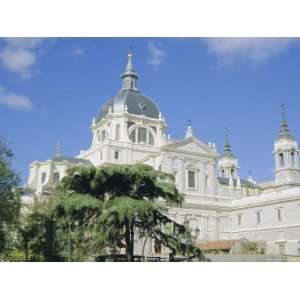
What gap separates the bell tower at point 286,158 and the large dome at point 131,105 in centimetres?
777

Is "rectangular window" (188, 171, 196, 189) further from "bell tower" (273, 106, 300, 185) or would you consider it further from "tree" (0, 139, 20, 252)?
"tree" (0, 139, 20, 252)

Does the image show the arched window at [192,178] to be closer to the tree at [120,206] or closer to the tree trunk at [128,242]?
the tree at [120,206]

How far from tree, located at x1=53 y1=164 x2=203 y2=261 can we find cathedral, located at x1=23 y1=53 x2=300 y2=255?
9189 millimetres

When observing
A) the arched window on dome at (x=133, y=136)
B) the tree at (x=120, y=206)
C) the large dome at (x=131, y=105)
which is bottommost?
the tree at (x=120, y=206)

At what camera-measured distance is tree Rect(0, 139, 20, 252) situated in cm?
1272

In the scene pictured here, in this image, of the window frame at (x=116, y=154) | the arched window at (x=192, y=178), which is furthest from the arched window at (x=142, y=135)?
the arched window at (x=192, y=178)

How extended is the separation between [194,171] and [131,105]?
19.7ft

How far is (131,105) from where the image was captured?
28562mm

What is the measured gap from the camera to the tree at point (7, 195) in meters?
12.7

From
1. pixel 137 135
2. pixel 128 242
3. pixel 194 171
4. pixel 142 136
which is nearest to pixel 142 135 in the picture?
pixel 142 136
